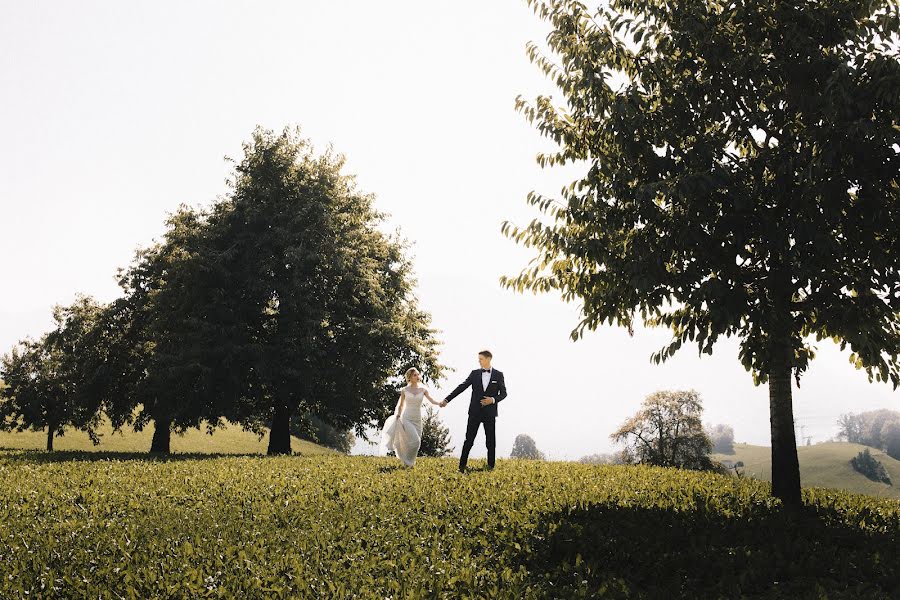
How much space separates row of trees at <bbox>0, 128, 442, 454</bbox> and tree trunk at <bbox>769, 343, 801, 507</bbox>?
1791 cm

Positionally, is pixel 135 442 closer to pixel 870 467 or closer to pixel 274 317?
pixel 274 317

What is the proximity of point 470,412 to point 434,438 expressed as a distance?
4776cm

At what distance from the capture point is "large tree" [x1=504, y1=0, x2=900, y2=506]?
31.0 feet

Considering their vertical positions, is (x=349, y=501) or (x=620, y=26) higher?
(x=620, y=26)

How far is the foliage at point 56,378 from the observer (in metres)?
33.6

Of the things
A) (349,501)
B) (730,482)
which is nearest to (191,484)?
(349,501)

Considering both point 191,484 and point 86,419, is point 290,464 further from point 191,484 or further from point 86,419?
point 86,419

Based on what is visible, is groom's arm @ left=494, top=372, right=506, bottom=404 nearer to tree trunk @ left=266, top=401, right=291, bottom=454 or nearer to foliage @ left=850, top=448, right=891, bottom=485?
tree trunk @ left=266, top=401, right=291, bottom=454

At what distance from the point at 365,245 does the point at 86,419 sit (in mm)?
20610

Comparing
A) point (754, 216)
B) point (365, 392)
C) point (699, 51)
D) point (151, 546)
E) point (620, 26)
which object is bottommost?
point (151, 546)

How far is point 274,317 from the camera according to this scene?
29109 millimetres

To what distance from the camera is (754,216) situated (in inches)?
404

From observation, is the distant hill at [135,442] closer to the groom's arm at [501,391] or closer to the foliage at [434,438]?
the foliage at [434,438]

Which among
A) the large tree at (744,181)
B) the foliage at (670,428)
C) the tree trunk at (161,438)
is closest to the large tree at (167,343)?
the tree trunk at (161,438)
